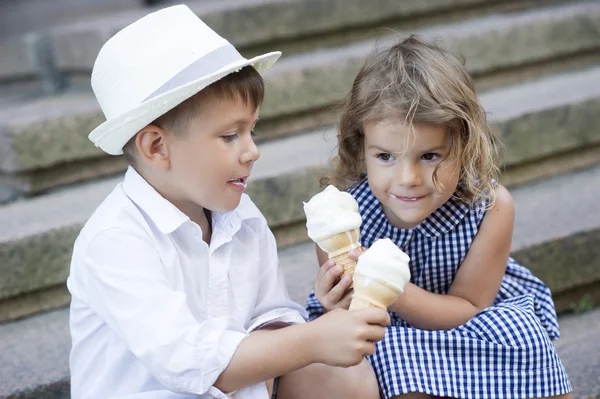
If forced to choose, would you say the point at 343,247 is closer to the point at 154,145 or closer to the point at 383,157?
Result: the point at 383,157

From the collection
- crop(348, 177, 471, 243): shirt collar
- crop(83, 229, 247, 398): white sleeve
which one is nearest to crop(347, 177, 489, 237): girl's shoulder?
crop(348, 177, 471, 243): shirt collar

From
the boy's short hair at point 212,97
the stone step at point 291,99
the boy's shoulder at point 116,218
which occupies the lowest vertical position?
the stone step at point 291,99

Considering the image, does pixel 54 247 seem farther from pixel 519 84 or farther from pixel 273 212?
pixel 519 84

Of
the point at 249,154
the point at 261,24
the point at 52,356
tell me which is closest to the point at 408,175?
the point at 249,154

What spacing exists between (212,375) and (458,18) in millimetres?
2826

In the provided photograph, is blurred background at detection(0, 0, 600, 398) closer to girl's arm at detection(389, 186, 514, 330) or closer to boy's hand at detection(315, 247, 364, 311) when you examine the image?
girl's arm at detection(389, 186, 514, 330)

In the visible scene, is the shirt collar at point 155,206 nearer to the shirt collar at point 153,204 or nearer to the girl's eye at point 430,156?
the shirt collar at point 153,204

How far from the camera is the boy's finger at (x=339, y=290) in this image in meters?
1.92

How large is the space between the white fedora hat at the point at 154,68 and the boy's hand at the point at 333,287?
1.75 ft

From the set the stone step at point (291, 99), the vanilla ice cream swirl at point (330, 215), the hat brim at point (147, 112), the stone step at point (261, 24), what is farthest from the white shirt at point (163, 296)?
the stone step at point (261, 24)

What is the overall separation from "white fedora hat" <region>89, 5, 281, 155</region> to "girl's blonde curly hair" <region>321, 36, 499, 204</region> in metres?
0.38

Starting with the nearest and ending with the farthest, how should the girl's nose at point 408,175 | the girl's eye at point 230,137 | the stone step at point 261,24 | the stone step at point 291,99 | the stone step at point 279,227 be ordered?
the girl's eye at point 230,137
the girl's nose at point 408,175
the stone step at point 279,227
the stone step at point 291,99
the stone step at point 261,24

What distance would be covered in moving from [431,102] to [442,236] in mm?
414

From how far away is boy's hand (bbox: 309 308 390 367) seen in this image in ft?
5.58
